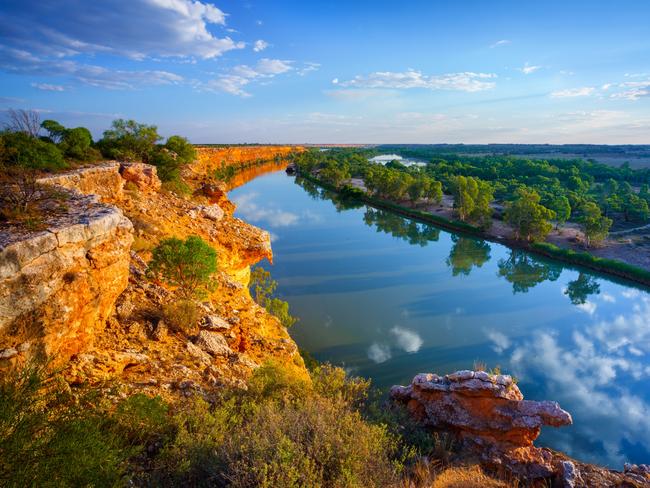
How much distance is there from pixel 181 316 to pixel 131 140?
20.5 metres

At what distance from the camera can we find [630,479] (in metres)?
8.55

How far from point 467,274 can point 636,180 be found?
6371 centimetres

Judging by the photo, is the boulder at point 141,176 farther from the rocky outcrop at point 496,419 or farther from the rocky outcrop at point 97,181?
the rocky outcrop at point 496,419

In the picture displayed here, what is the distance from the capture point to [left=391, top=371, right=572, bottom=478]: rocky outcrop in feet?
28.9

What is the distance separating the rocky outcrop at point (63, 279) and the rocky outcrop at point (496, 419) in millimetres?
→ 8399

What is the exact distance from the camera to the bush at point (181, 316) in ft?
32.2

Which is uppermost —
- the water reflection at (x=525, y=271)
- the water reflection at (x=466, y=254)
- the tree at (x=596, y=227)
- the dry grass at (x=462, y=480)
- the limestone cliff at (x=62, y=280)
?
the limestone cliff at (x=62, y=280)

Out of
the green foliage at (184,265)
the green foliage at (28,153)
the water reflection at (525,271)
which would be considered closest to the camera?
the green foliage at (184,265)

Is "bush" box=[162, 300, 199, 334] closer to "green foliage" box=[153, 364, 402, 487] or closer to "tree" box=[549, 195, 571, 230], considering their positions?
"green foliage" box=[153, 364, 402, 487]

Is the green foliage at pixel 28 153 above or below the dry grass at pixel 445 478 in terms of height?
above

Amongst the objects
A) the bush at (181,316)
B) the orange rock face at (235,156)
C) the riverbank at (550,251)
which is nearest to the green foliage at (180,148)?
the bush at (181,316)

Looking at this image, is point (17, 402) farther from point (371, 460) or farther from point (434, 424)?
point (434, 424)

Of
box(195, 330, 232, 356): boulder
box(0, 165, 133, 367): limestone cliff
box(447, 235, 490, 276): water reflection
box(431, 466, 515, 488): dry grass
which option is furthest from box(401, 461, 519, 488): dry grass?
box(447, 235, 490, 276): water reflection

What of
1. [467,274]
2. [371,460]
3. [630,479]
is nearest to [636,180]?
[467,274]
